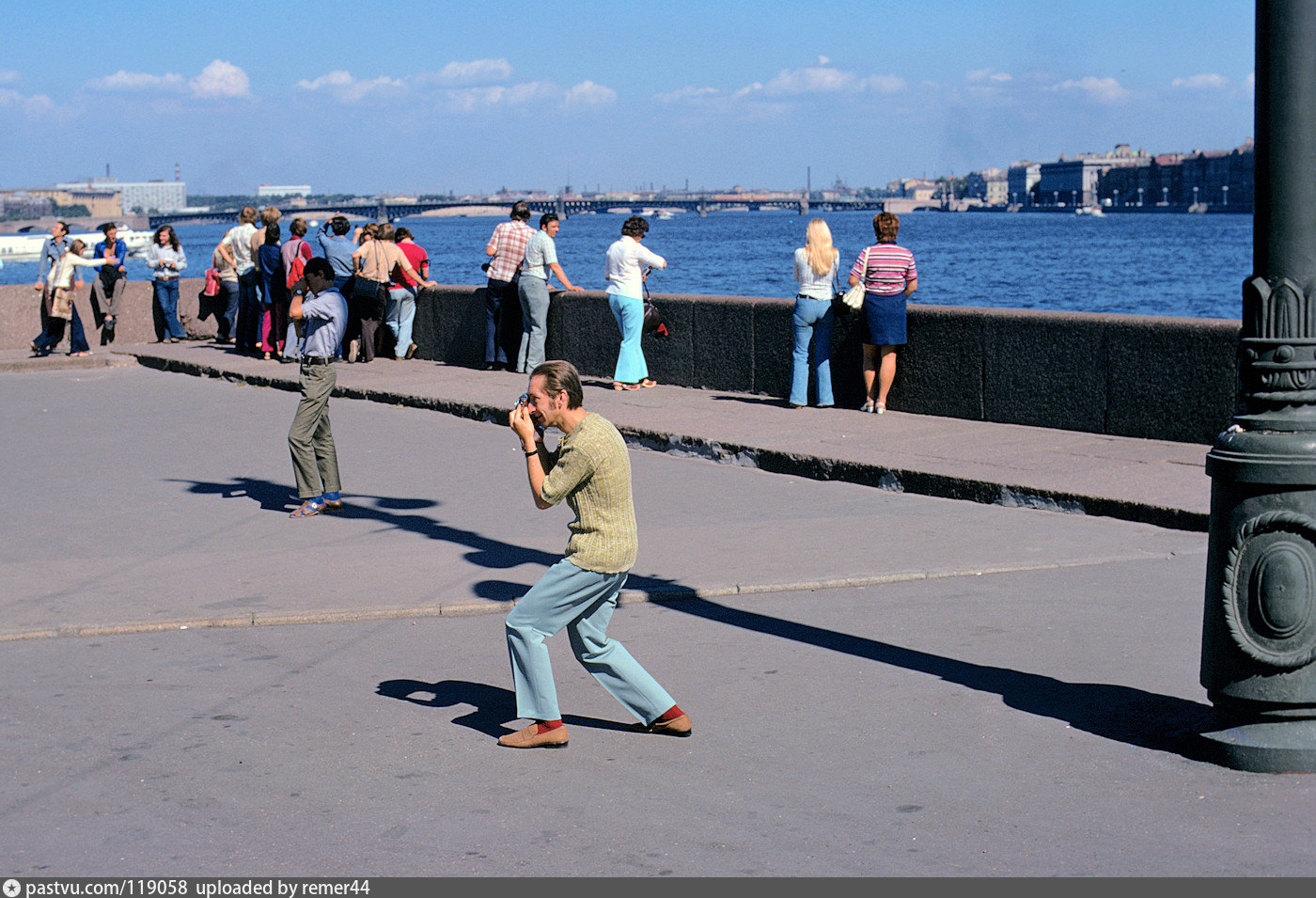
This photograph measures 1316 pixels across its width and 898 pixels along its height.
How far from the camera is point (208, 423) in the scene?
12883 mm

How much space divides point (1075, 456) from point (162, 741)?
6345 millimetres

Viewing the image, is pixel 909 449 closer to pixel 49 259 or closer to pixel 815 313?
pixel 815 313

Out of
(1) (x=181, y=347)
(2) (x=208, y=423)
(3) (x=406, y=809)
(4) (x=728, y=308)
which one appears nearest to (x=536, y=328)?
(4) (x=728, y=308)

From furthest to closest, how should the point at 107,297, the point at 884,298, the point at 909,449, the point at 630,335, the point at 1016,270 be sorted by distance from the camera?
the point at 1016,270 → the point at 107,297 → the point at 630,335 → the point at 884,298 → the point at 909,449

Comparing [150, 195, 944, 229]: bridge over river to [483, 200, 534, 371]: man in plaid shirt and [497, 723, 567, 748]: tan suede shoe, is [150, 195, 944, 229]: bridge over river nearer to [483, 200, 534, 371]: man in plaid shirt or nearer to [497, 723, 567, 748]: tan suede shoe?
[483, 200, 534, 371]: man in plaid shirt

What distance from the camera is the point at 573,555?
4691 mm

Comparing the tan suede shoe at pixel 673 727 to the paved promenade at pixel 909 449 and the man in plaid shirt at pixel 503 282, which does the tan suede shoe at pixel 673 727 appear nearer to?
the paved promenade at pixel 909 449

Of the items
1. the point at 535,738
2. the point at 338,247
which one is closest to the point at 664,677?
the point at 535,738

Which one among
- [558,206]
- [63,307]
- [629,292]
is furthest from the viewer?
[558,206]

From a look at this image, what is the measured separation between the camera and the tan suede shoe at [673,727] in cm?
476

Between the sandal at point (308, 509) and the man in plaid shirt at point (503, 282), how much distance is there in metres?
6.21

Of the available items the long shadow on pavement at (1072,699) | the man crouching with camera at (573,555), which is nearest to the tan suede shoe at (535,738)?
the man crouching with camera at (573,555)

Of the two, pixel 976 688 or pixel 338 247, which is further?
pixel 338 247

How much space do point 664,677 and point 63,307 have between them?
1533 cm
